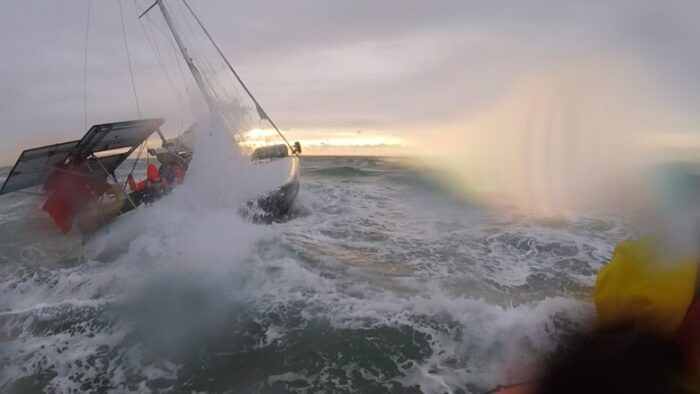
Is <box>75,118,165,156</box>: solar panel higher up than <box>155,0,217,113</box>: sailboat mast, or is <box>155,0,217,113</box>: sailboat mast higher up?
<box>155,0,217,113</box>: sailboat mast

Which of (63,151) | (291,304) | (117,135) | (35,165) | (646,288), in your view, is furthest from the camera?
(117,135)

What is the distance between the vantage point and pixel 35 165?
8961mm

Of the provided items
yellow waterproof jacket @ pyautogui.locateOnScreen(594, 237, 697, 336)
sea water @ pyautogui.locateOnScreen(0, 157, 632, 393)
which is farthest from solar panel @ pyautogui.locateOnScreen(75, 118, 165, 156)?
yellow waterproof jacket @ pyautogui.locateOnScreen(594, 237, 697, 336)

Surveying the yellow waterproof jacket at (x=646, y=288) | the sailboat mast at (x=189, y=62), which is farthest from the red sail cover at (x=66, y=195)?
the yellow waterproof jacket at (x=646, y=288)

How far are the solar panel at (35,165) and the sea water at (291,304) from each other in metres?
2.15

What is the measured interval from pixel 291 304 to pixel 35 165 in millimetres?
7063

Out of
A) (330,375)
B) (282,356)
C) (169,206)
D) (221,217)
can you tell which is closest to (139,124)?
(169,206)

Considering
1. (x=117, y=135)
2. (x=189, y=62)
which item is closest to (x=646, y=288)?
(x=117, y=135)

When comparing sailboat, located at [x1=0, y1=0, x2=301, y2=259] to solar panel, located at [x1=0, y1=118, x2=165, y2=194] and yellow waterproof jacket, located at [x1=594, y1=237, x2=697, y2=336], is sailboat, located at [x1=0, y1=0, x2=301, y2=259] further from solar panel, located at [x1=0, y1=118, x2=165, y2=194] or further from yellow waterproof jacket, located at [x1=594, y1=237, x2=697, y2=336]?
yellow waterproof jacket, located at [x1=594, y1=237, x2=697, y2=336]

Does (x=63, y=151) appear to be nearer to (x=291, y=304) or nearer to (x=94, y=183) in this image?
(x=94, y=183)

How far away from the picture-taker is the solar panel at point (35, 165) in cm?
855

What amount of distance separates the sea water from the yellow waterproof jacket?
2378 millimetres

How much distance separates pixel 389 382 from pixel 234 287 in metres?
3.87

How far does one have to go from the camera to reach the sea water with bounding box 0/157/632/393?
197 inches
